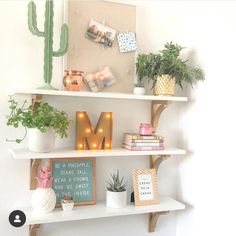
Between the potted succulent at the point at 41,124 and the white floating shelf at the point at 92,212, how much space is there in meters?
0.30

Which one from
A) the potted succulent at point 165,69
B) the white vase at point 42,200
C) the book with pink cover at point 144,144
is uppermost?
the potted succulent at point 165,69

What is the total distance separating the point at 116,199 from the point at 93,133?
1.16 feet

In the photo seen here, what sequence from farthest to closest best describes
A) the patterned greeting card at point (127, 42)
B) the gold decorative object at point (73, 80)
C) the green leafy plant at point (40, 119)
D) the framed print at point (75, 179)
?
the patterned greeting card at point (127, 42) → the framed print at point (75, 179) → the gold decorative object at point (73, 80) → the green leafy plant at point (40, 119)

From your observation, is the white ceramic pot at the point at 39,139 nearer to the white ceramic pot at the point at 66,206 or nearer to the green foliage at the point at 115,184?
the white ceramic pot at the point at 66,206

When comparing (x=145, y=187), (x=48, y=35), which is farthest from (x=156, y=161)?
(x=48, y=35)

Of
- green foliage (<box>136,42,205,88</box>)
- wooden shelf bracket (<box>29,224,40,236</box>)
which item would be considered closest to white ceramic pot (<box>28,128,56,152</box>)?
wooden shelf bracket (<box>29,224,40,236</box>)

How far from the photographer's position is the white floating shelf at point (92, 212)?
1.36 metres

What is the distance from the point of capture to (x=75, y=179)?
61.9 inches

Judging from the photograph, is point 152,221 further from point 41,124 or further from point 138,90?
point 41,124

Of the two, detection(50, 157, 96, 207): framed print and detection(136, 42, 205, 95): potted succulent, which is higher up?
detection(136, 42, 205, 95): potted succulent

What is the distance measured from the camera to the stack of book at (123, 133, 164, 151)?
1.57 meters

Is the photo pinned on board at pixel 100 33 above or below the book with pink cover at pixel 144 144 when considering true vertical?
above

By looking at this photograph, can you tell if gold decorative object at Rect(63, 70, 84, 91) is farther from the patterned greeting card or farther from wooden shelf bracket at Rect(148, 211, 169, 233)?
wooden shelf bracket at Rect(148, 211, 169, 233)

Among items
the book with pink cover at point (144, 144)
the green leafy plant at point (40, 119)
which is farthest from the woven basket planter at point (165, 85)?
the green leafy plant at point (40, 119)
